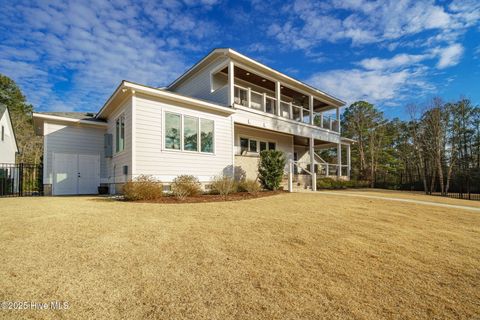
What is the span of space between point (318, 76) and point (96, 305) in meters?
27.4

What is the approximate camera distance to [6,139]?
1995cm

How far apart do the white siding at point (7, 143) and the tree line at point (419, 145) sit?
30.2 metres

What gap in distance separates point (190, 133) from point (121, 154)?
3.26 meters

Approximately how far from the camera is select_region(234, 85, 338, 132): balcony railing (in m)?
14.8

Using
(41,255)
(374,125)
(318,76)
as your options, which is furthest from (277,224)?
(374,125)

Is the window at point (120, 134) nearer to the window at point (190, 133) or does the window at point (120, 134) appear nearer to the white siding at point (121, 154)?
the white siding at point (121, 154)

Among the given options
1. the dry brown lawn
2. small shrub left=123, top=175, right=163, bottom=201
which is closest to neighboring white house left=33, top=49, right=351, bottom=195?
small shrub left=123, top=175, right=163, bottom=201

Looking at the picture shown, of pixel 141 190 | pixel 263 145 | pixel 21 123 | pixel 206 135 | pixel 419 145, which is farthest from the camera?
pixel 21 123

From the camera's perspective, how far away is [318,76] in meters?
25.7

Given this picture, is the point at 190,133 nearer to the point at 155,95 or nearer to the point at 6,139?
the point at 155,95

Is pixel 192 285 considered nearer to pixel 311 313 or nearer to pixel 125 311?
pixel 125 311

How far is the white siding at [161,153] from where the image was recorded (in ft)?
32.1

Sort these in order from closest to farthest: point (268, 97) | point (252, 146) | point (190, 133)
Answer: point (190, 133), point (268, 97), point (252, 146)

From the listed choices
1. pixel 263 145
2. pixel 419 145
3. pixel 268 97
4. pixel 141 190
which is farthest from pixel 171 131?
pixel 419 145
